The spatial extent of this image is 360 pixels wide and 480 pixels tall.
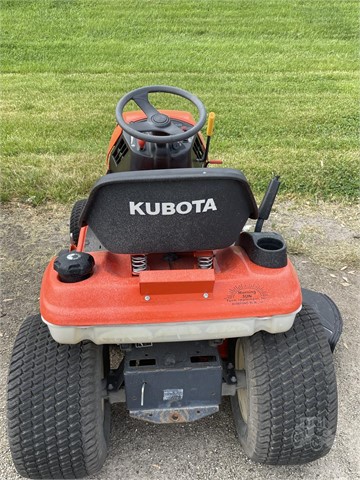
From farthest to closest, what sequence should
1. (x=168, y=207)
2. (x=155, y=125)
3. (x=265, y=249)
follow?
(x=155, y=125)
(x=265, y=249)
(x=168, y=207)

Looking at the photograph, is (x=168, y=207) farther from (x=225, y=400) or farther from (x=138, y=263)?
(x=225, y=400)

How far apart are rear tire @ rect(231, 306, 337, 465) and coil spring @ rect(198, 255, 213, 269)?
32 centimetres

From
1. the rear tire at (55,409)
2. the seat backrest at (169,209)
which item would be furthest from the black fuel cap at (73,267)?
the rear tire at (55,409)

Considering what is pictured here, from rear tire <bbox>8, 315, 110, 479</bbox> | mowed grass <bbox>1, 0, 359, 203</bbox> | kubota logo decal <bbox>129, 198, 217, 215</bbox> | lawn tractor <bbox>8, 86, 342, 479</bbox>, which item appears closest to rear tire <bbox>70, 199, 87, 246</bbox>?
mowed grass <bbox>1, 0, 359, 203</bbox>

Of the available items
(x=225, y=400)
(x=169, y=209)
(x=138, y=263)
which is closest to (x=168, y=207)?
(x=169, y=209)

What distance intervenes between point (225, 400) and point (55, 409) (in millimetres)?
854

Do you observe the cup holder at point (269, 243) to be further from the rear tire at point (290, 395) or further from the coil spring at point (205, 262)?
the rear tire at point (290, 395)

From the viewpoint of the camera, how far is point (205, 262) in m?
2.06

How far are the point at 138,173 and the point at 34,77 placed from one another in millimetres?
6246

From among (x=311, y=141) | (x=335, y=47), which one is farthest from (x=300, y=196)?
(x=335, y=47)

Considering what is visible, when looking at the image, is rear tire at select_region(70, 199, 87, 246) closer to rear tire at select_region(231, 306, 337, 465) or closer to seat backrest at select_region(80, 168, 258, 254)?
seat backrest at select_region(80, 168, 258, 254)

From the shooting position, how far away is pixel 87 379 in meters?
1.99

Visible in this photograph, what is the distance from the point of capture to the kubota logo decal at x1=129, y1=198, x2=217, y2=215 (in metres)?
1.81

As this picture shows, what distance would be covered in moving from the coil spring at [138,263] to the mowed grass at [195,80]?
233 centimetres
